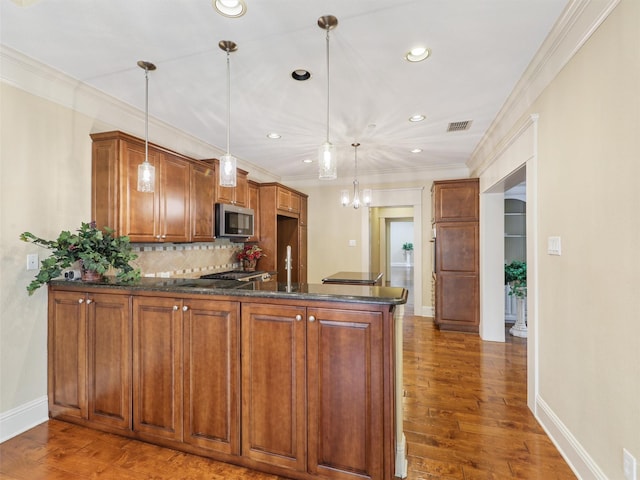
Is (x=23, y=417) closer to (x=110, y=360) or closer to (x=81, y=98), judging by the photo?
(x=110, y=360)

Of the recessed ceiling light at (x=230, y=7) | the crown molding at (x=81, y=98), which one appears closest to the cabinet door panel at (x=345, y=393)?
the recessed ceiling light at (x=230, y=7)

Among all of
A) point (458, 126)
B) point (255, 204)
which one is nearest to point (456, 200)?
point (458, 126)

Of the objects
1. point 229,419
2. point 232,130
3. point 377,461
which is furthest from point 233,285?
point 232,130

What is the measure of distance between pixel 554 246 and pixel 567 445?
1213 mm

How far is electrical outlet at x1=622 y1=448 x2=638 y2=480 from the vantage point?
1.32 metres

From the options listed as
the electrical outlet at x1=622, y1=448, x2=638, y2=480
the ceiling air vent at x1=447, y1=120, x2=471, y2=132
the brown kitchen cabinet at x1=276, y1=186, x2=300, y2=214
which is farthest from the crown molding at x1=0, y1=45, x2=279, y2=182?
the electrical outlet at x1=622, y1=448, x2=638, y2=480

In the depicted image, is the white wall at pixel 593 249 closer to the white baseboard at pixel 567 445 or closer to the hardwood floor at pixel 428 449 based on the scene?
the white baseboard at pixel 567 445

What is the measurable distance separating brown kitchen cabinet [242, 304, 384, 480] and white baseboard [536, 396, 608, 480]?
1079 mm

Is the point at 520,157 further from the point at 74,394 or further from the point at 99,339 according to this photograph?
the point at 74,394

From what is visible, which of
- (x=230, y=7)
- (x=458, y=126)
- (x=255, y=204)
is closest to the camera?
(x=230, y=7)

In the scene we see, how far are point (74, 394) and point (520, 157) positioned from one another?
3994 millimetres

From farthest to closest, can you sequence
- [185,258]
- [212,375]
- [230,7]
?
1. [185,258]
2. [212,375]
3. [230,7]

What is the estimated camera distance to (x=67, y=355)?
234 centimetres

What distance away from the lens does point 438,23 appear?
1.91m
